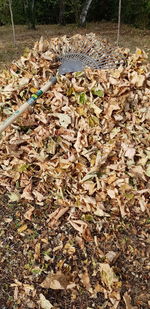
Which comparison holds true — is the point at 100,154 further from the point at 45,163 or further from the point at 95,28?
the point at 95,28

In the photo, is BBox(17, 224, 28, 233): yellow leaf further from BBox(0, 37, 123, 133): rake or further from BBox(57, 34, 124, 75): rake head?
BBox(57, 34, 124, 75): rake head

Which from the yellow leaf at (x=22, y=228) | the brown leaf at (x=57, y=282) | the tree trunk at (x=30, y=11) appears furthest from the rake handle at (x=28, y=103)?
the tree trunk at (x=30, y=11)

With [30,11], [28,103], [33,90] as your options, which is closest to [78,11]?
[30,11]

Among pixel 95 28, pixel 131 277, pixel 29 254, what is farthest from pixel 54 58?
pixel 95 28

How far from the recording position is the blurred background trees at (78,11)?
1077 cm

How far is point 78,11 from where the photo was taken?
11.0m

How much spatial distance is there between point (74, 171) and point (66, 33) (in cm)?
796

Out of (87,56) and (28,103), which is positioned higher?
(87,56)

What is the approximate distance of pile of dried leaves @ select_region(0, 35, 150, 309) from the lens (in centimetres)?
191

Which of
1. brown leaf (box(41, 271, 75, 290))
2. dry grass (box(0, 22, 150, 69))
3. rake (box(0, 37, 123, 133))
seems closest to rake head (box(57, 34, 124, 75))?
rake (box(0, 37, 123, 133))

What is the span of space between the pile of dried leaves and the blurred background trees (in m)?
8.52

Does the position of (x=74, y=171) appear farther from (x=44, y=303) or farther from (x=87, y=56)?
(x=87, y=56)

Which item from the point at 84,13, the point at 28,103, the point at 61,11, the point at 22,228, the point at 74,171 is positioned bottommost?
the point at 22,228

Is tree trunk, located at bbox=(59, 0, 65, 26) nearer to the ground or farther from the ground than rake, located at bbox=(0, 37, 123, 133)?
farther from the ground
